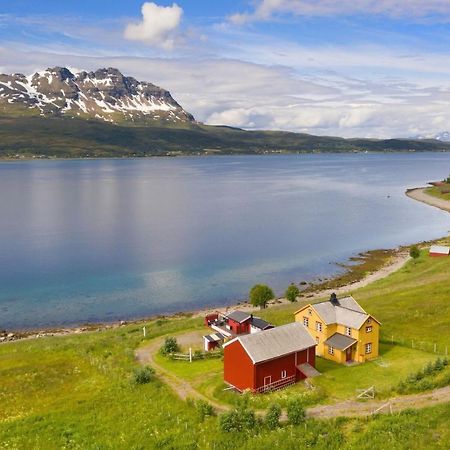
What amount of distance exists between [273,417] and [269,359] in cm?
674

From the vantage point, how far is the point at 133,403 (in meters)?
36.8

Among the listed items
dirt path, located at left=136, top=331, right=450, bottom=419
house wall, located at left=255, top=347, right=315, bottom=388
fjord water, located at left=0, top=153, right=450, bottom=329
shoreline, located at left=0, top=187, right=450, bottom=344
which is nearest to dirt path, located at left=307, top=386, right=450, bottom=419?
dirt path, located at left=136, top=331, right=450, bottom=419

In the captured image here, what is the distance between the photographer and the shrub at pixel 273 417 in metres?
31.7

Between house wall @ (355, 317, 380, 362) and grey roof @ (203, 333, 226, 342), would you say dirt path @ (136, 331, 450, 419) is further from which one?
grey roof @ (203, 333, 226, 342)

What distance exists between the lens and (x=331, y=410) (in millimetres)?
34000

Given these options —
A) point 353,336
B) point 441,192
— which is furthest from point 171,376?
point 441,192

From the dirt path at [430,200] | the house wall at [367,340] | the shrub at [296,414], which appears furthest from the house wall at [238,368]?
the dirt path at [430,200]

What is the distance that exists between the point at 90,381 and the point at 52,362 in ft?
24.6

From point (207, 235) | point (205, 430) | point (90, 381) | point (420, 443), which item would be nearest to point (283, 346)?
point (205, 430)

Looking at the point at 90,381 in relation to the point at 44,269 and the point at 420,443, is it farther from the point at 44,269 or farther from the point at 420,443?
the point at 44,269

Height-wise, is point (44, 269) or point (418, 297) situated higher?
point (418, 297)

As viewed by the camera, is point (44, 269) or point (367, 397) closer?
point (367, 397)

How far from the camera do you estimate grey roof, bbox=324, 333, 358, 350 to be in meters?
43.4

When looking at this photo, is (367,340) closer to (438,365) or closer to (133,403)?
(438,365)
